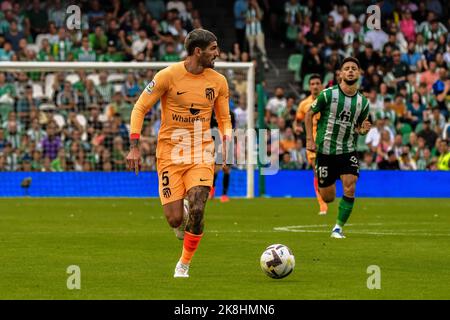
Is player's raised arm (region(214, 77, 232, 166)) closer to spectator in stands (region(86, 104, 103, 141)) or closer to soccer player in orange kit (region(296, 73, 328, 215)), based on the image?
soccer player in orange kit (region(296, 73, 328, 215))

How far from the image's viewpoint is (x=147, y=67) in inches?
1163

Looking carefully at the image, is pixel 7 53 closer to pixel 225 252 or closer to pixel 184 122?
pixel 225 252

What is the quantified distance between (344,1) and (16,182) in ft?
39.0

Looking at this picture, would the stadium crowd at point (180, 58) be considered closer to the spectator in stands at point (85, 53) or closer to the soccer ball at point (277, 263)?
the spectator in stands at point (85, 53)

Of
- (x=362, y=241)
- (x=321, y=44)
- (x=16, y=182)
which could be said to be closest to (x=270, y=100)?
(x=321, y=44)

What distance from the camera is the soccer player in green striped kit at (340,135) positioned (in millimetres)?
17250

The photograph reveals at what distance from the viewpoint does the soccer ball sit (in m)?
11.8

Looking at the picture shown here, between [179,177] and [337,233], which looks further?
[337,233]

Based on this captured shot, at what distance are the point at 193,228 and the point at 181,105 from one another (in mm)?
1272

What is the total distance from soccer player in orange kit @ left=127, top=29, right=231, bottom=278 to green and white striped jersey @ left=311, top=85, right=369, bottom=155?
5.17m

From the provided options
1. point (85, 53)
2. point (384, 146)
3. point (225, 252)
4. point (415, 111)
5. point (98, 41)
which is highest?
point (98, 41)

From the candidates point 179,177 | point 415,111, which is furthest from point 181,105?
point 415,111

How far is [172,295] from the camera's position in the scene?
10.5m
